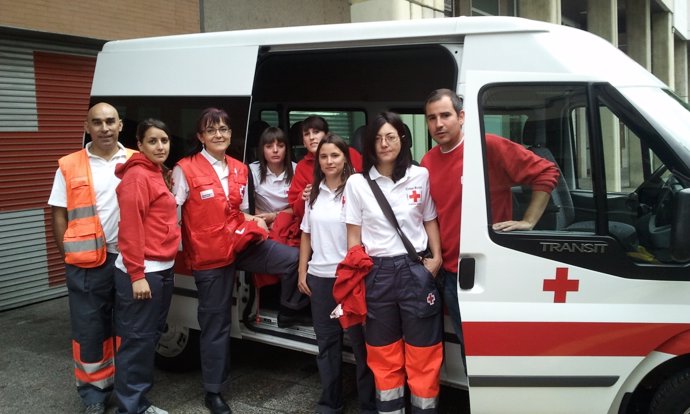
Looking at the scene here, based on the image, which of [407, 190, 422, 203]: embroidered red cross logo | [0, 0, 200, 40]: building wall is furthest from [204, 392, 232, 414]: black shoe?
[0, 0, 200, 40]: building wall

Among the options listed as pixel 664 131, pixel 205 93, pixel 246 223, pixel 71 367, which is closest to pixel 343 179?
pixel 246 223

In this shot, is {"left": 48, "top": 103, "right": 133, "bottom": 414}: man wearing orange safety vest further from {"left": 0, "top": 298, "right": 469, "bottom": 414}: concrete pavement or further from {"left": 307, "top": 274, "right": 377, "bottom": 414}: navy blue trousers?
{"left": 307, "top": 274, "right": 377, "bottom": 414}: navy blue trousers

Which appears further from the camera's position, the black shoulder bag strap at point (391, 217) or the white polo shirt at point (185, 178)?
the white polo shirt at point (185, 178)

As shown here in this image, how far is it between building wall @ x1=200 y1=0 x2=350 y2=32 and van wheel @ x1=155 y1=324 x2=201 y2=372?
471 centimetres

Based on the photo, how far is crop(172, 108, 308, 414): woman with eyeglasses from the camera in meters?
3.75

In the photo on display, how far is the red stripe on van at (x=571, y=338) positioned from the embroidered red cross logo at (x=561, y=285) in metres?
0.12

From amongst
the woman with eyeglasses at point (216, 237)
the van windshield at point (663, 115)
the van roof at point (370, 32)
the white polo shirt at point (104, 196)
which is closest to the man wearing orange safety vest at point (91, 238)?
the white polo shirt at point (104, 196)

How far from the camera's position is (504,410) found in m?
3.03

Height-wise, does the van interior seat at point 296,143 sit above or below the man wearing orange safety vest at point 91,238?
above

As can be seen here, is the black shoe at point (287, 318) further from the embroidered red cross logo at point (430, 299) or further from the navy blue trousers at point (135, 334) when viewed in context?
the embroidered red cross logo at point (430, 299)

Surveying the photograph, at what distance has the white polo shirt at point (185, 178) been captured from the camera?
3754 mm

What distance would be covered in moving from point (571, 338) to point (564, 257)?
0.36 m

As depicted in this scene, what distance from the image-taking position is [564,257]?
9.48 ft

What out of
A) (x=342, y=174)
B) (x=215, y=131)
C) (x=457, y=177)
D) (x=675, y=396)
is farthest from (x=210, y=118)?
(x=675, y=396)
